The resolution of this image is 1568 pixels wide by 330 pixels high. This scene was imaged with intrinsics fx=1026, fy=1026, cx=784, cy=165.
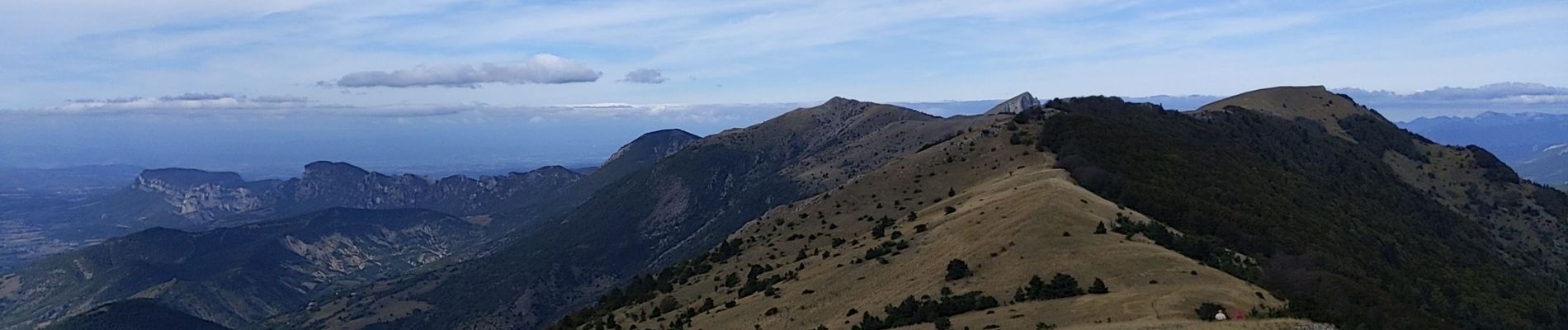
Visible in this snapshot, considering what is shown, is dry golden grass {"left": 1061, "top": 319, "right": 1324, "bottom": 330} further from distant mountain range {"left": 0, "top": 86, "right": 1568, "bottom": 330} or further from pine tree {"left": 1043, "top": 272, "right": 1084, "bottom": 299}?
pine tree {"left": 1043, "top": 272, "right": 1084, "bottom": 299}

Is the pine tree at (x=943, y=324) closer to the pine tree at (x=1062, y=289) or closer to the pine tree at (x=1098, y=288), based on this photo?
the pine tree at (x=1062, y=289)

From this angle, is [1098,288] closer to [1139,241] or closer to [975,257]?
[975,257]

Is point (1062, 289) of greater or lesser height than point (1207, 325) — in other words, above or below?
below

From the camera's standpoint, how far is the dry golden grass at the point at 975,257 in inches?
2057

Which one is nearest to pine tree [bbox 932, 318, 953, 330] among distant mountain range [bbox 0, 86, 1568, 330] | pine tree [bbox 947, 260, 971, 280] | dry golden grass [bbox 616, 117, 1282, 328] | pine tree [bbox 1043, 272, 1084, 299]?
distant mountain range [bbox 0, 86, 1568, 330]

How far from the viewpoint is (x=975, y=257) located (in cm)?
6694

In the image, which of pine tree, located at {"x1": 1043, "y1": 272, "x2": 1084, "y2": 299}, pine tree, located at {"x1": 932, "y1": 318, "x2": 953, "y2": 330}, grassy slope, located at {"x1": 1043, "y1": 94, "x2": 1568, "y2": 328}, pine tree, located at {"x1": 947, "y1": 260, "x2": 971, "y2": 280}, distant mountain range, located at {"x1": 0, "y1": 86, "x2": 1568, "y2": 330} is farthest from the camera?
grassy slope, located at {"x1": 1043, "y1": 94, "x2": 1568, "y2": 328}

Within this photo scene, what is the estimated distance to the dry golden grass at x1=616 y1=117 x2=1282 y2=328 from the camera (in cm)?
5225

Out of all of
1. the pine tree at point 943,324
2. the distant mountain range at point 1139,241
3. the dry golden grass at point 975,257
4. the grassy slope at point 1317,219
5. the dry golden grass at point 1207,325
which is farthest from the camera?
the grassy slope at point 1317,219

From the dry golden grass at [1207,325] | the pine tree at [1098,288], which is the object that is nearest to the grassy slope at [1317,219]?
the dry golden grass at [1207,325]

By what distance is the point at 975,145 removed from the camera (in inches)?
5295

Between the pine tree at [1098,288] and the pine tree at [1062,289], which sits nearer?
the pine tree at [1098,288]

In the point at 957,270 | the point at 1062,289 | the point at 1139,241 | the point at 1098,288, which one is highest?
the point at 1139,241

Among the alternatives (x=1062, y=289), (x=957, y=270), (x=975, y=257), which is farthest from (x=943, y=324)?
(x=975, y=257)
